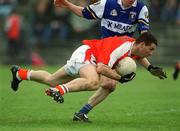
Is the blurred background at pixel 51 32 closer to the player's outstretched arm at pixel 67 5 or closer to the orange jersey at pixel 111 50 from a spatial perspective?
the player's outstretched arm at pixel 67 5

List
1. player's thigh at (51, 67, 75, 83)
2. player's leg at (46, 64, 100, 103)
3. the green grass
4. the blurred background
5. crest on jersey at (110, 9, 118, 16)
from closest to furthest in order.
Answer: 1. player's leg at (46, 64, 100, 103)
2. the green grass
3. player's thigh at (51, 67, 75, 83)
4. crest on jersey at (110, 9, 118, 16)
5. the blurred background

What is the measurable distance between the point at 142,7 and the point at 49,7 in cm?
1788

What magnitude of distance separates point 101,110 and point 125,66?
9.58 feet

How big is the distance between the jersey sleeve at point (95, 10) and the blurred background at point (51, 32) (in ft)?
56.3

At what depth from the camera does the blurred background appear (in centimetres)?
3077

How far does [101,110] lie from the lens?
14.9 metres

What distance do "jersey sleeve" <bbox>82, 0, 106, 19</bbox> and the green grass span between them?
1.81 m

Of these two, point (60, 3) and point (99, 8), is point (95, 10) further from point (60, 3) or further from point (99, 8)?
point (60, 3)

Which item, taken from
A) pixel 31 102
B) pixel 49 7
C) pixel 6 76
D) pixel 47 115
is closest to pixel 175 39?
pixel 49 7

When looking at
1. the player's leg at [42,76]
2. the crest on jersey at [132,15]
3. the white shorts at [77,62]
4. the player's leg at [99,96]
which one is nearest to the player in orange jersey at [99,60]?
the white shorts at [77,62]

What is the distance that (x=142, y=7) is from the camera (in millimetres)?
13250

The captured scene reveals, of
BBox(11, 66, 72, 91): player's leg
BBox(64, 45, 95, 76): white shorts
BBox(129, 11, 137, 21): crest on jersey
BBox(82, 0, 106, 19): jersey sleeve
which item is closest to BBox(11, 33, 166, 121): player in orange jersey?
BBox(64, 45, 95, 76): white shorts

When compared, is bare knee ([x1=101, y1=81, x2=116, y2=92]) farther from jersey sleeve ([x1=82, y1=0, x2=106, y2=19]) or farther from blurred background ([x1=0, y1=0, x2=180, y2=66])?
blurred background ([x1=0, y1=0, x2=180, y2=66])

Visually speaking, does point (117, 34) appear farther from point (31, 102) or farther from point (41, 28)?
point (41, 28)
